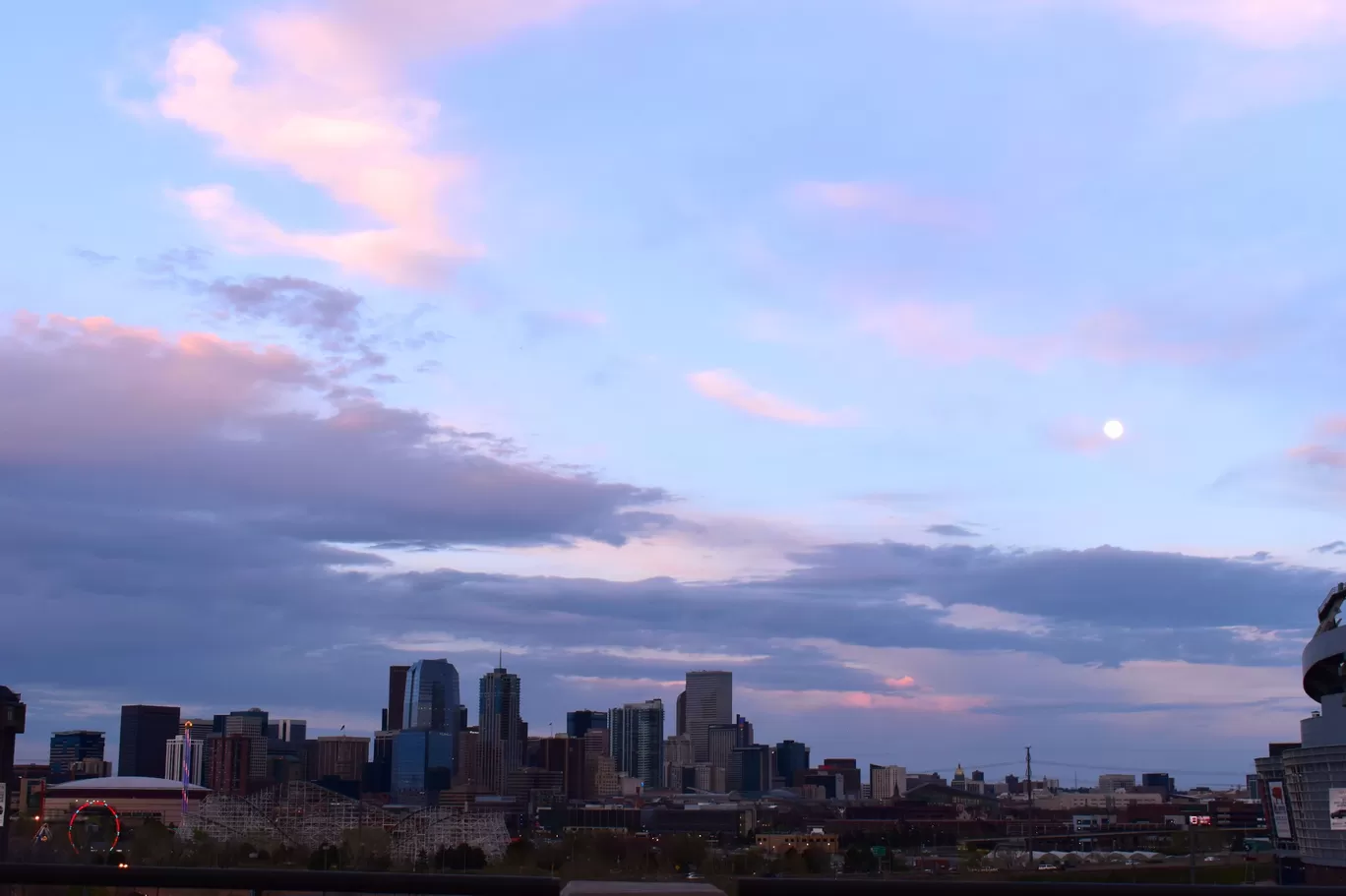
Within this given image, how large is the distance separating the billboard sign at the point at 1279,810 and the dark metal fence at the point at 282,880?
79.8 m

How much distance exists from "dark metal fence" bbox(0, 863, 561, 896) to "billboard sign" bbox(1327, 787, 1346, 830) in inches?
2840

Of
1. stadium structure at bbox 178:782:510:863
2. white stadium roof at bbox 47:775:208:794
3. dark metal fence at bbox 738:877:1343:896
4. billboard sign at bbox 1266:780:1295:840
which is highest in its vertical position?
dark metal fence at bbox 738:877:1343:896

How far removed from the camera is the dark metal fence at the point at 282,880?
7.79m

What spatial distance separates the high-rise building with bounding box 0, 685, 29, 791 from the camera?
27.8m

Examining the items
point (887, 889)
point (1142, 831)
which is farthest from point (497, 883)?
point (1142, 831)

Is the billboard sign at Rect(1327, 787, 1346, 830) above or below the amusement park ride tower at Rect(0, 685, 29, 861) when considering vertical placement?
below

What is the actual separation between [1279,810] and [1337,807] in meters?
9.52

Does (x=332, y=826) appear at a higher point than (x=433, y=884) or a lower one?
lower

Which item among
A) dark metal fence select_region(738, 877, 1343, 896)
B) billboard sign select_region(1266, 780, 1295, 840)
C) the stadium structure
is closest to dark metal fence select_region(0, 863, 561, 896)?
dark metal fence select_region(738, 877, 1343, 896)

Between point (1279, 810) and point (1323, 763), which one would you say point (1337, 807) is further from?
point (1279, 810)

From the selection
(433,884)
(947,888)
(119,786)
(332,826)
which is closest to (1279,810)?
(332,826)

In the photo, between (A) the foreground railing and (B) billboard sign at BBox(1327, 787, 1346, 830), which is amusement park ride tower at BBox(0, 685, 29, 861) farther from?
(B) billboard sign at BBox(1327, 787, 1346, 830)

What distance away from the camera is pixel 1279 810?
255 feet

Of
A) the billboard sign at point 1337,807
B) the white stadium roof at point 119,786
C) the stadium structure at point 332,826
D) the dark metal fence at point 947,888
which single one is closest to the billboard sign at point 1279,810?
the billboard sign at point 1337,807
